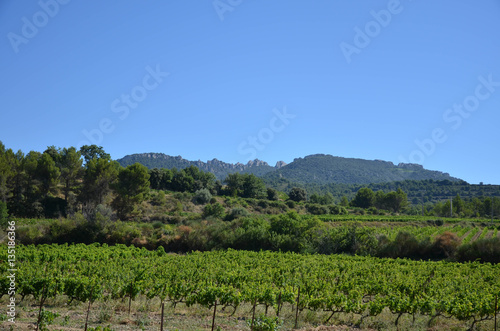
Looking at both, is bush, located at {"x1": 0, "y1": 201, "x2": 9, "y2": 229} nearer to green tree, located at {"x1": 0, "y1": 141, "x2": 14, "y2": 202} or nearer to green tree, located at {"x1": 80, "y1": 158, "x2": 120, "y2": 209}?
green tree, located at {"x1": 0, "y1": 141, "x2": 14, "y2": 202}

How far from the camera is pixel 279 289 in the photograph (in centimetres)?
A: 1562

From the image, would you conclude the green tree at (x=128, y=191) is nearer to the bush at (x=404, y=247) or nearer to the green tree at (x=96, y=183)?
the green tree at (x=96, y=183)

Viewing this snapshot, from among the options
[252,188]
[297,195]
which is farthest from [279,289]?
[297,195]

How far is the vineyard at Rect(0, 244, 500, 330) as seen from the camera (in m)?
12.4

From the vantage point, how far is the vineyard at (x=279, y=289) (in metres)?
12.4

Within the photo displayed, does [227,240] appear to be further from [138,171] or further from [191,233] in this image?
[138,171]

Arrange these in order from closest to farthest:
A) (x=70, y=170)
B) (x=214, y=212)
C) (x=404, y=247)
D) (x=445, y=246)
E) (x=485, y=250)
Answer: (x=485, y=250), (x=445, y=246), (x=404, y=247), (x=214, y=212), (x=70, y=170)

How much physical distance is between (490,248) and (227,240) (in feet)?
74.7

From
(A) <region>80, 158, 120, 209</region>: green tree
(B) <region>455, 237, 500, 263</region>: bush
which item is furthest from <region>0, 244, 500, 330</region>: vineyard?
(A) <region>80, 158, 120, 209</region>: green tree

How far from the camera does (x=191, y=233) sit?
1420 inches

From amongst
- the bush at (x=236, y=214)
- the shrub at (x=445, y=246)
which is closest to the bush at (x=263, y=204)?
the bush at (x=236, y=214)

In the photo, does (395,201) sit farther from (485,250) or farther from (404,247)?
(485,250)

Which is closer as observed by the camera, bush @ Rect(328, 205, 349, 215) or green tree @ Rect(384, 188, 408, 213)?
bush @ Rect(328, 205, 349, 215)

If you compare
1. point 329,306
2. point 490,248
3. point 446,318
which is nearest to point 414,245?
point 490,248
